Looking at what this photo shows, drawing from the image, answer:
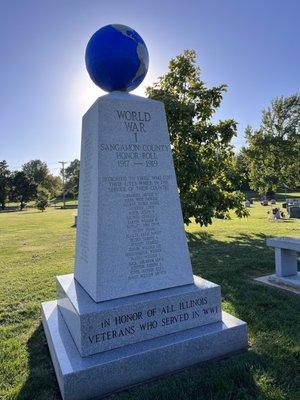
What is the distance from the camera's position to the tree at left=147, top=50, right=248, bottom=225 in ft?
35.7

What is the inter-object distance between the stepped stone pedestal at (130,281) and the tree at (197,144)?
21.4 feet

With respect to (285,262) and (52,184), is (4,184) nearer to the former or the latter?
(52,184)

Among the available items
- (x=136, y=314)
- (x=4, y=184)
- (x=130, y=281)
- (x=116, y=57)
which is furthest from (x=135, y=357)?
(x=4, y=184)

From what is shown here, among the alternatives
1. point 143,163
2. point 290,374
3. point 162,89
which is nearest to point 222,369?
point 290,374

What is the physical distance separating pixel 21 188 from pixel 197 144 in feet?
203

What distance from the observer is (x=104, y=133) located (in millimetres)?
4023

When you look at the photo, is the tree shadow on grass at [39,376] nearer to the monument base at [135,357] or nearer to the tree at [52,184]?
the monument base at [135,357]

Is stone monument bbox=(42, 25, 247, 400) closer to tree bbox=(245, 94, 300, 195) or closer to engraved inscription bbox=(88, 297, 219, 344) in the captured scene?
engraved inscription bbox=(88, 297, 219, 344)

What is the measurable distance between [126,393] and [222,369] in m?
0.98

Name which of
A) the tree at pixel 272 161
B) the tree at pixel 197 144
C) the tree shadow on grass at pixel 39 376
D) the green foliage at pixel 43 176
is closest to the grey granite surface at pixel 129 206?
the tree shadow on grass at pixel 39 376

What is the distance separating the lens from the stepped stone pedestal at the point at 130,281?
11.2 ft

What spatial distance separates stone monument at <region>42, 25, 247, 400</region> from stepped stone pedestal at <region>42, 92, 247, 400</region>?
0.04 feet

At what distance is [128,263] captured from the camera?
155 inches

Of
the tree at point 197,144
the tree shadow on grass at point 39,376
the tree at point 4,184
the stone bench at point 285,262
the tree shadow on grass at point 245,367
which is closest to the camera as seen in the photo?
the tree shadow on grass at point 245,367
